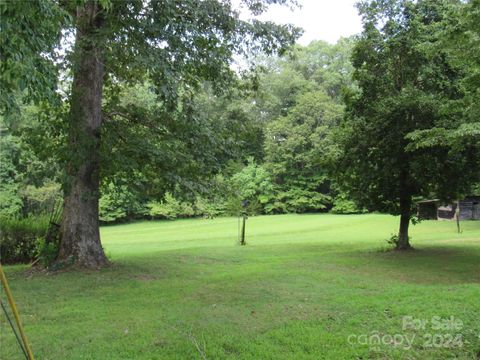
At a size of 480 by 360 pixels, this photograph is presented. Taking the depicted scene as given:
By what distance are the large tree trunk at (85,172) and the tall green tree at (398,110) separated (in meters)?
7.62

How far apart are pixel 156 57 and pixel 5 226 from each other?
8151mm

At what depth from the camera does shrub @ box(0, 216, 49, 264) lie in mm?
13641

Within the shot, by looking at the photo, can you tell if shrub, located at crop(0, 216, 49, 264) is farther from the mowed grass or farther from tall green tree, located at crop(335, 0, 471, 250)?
tall green tree, located at crop(335, 0, 471, 250)

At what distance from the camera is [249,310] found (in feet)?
23.1

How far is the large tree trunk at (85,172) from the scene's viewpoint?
1027cm

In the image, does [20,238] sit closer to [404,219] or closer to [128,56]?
[128,56]

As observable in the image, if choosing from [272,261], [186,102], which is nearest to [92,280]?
[186,102]

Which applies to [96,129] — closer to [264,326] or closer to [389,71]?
[264,326]

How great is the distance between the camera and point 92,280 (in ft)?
31.2

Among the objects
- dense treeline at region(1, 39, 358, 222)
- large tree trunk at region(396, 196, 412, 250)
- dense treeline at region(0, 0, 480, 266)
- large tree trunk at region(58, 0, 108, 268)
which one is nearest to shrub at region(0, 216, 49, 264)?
dense treeline at region(1, 39, 358, 222)

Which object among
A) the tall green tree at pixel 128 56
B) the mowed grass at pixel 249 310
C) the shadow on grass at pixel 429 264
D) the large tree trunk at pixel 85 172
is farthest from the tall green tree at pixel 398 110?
the large tree trunk at pixel 85 172

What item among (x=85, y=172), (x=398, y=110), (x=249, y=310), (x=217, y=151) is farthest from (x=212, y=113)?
(x=249, y=310)

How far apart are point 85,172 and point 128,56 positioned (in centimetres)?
279

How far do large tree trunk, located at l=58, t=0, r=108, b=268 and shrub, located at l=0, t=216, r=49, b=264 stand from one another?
342 cm
